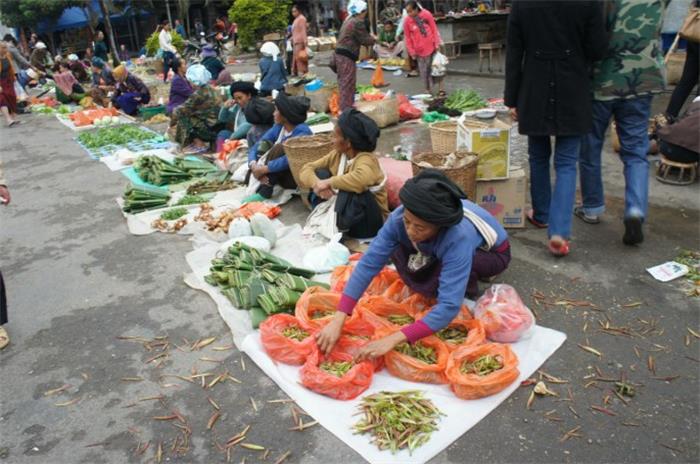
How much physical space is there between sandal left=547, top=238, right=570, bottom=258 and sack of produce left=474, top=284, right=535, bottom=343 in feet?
3.07

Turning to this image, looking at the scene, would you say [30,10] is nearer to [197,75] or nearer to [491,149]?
[197,75]

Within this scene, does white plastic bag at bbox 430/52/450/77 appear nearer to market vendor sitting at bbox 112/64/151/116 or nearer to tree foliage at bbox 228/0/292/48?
market vendor sitting at bbox 112/64/151/116

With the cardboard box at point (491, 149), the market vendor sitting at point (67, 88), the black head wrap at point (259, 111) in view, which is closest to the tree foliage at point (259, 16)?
the market vendor sitting at point (67, 88)

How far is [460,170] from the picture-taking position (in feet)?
12.8

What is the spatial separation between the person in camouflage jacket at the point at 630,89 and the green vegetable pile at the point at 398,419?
7.32ft

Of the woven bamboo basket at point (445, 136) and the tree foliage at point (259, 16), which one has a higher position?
the tree foliage at point (259, 16)

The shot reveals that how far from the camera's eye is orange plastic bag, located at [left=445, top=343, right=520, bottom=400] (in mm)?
2506

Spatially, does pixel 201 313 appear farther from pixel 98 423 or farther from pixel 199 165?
pixel 199 165

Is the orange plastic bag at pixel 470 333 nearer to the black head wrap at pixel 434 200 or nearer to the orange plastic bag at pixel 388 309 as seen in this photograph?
the orange plastic bag at pixel 388 309

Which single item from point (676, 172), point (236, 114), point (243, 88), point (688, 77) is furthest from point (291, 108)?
point (688, 77)

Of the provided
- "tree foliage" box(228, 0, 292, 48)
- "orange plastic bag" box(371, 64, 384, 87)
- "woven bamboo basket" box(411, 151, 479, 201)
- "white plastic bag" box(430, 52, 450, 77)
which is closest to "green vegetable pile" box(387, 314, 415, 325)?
"woven bamboo basket" box(411, 151, 479, 201)

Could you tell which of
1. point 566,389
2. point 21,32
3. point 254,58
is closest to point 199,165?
point 566,389

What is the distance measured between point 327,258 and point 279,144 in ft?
6.08

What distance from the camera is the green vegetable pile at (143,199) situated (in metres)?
5.62
